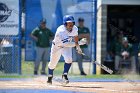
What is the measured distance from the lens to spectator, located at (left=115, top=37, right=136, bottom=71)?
715 inches

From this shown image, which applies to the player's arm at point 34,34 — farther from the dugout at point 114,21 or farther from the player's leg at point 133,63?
the player's leg at point 133,63

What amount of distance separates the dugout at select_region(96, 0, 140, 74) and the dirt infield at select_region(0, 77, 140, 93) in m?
4.39

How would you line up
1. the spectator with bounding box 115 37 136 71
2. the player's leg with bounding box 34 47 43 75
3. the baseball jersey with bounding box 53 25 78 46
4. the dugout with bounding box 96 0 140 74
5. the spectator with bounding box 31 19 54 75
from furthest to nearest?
the dugout with bounding box 96 0 140 74
the spectator with bounding box 115 37 136 71
the player's leg with bounding box 34 47 43 75
the spectator with bounding box 31 19 54 75
the baseball jersey with bounding box 53 25 78 46

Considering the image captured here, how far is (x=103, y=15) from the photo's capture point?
18.7 metres

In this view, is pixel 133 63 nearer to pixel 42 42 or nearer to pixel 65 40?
pixel 42 42

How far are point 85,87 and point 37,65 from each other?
5.08m

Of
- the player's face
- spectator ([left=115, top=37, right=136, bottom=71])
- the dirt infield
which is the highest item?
the player's face

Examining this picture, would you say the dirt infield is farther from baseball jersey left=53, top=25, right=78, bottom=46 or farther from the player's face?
the player's face

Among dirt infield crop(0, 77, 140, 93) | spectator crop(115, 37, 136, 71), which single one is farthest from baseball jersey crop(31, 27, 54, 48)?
dirt infield crop(0, 77, 140, 93)

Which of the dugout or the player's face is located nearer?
the player's face

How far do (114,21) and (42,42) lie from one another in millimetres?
7849

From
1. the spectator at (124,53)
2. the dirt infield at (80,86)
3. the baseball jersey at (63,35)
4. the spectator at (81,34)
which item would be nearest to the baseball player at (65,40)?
the baseball jersey at (63,35)

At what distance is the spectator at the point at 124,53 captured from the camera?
18.2 meters

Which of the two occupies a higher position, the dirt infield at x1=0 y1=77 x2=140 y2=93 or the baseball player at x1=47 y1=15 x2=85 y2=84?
the baseball player at x1=47 y1=15 x2=85 y2=84
